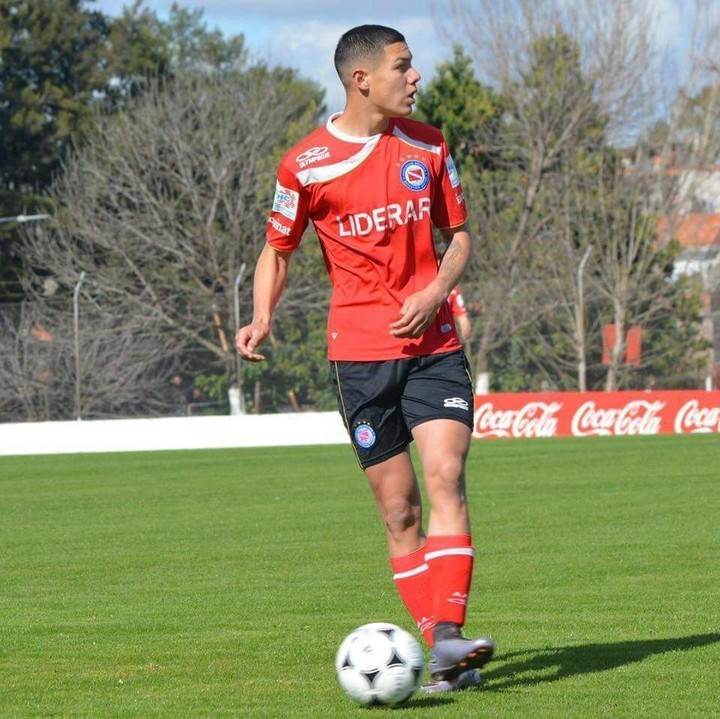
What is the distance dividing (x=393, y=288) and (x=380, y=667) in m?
1.42

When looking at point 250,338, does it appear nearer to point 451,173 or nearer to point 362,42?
point 451,173

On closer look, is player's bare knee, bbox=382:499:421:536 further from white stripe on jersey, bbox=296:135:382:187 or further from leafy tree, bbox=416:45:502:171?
leafy tree, bbox=416:45:502:171

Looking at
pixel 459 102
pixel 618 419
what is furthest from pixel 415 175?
pixel 459 102

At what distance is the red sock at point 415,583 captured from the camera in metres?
5.82

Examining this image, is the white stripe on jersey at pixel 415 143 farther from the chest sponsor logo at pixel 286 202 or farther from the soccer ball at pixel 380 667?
the soccer ball at pixel 380 667

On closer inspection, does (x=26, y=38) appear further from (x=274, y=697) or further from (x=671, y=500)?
(x=274, y=697)

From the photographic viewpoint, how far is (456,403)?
5648 mm

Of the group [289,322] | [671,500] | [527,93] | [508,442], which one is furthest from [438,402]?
[527,93]

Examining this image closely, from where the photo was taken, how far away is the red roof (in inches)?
1695

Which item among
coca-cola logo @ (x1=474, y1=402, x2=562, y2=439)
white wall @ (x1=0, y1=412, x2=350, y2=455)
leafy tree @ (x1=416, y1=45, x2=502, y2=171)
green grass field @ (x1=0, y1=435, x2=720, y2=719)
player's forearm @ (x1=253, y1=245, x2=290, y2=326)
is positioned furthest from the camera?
leafy tree @ (x1=416, y1=45, x2=502, y2=171)

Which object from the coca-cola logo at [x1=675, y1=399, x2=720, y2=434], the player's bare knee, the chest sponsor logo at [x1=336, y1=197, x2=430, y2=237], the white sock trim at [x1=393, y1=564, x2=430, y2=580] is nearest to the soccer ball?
the white sock trim at [x1=393, y1=564, x2=430, y2=580]

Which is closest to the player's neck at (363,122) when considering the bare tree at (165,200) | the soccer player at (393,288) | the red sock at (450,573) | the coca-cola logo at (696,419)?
the soccer player at (393,288)

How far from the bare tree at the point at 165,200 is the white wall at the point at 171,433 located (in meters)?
9.50

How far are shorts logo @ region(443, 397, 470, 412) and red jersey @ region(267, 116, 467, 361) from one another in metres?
0.21
